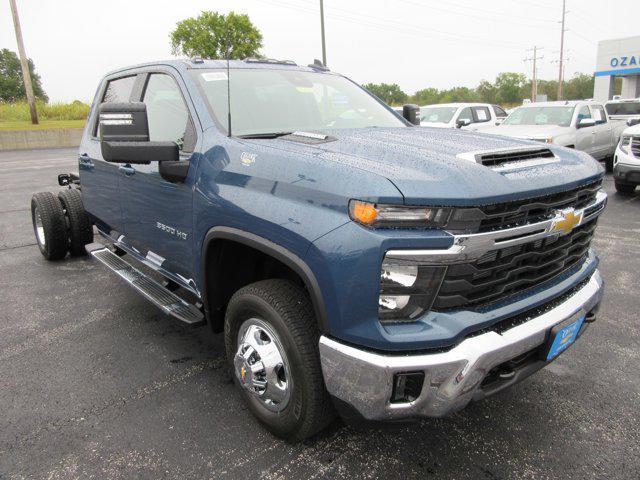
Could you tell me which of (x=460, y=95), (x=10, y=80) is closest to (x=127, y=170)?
(x=460, y=95)

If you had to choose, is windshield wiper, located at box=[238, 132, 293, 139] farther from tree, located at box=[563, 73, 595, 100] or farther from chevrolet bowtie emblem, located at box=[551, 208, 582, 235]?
tree, located at box=[563, 73, 595, 100]

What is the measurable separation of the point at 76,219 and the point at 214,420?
11.7 ft

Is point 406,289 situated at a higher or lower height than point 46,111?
lower

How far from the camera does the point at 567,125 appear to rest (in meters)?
10.3

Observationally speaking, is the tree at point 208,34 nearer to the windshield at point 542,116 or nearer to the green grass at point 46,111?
the green grass at point 46,111

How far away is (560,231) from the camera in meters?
2.16

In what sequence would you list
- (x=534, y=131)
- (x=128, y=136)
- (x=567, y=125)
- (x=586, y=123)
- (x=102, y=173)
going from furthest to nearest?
(x=567, y=125)
(x=586, y=123)
(x=534, y=131)
(x=102, y=173)
(x=128, y=136)

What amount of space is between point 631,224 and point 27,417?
7.58 metres

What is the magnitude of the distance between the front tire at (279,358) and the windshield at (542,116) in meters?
9.99

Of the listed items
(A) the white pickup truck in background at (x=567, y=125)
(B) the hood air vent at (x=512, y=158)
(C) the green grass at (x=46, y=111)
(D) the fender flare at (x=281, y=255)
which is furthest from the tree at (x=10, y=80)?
(B) the hood air vent at (x=512, y=158)

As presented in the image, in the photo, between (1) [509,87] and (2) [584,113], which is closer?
(2) [584,113]

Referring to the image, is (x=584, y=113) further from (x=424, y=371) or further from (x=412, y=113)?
(x=424, y=371)

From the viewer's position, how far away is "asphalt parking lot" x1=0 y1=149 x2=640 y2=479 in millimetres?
2285

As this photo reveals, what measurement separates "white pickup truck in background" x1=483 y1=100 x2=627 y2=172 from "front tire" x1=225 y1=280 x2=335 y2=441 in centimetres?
846
